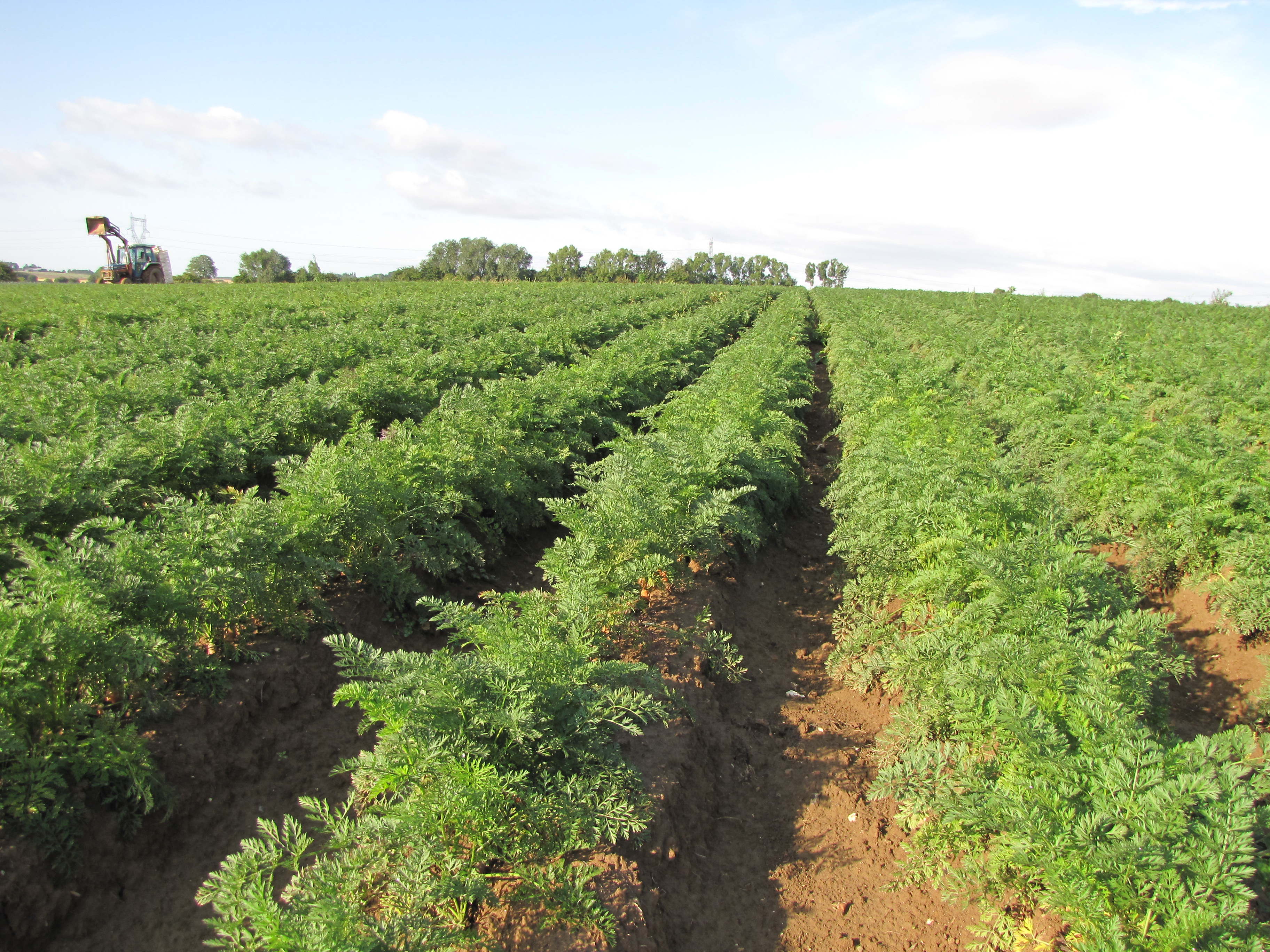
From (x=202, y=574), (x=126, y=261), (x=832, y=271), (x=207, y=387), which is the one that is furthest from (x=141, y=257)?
(x=832, y=271)

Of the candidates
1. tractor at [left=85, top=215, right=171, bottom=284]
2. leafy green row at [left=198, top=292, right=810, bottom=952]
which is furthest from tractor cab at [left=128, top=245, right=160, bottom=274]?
leafy green row at [left=198, top=292, right=810, bottom=952]

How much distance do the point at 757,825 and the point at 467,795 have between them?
208cm

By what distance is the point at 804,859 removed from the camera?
12.3 ft

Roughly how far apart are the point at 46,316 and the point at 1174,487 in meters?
23.1

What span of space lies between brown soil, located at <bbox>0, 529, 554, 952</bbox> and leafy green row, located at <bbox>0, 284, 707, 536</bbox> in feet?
6.00

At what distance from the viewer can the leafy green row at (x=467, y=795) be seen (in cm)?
249

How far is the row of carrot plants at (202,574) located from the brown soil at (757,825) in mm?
2129

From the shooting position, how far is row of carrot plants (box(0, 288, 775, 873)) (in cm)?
317

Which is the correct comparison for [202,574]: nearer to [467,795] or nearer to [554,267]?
[467,795]

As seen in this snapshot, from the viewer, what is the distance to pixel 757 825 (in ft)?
13.2

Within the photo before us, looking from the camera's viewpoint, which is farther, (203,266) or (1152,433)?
(203,266)

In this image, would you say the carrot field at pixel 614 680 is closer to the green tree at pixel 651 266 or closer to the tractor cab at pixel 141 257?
the tractor cab at pixel 141 257

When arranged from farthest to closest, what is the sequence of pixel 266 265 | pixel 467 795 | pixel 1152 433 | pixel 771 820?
pixel 266 265
pixel 1152 433
pixel 771 820
pixel 467 795

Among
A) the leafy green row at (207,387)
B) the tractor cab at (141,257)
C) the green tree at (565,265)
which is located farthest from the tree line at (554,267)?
the leafy green row at (207,387)
